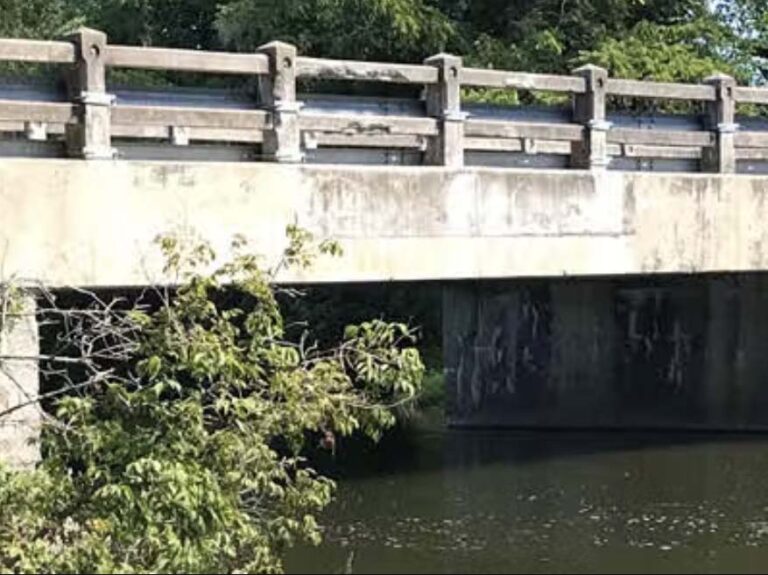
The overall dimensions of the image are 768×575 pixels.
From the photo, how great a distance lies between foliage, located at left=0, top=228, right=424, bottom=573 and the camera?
7855 mm

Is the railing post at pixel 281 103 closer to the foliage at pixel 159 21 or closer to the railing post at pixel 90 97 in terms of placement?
the railing post at pixel 90 97

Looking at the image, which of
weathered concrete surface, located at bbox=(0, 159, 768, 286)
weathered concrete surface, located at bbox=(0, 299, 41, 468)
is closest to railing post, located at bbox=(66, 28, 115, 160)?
weathered concrete surface, located at bbox=(0, 159, 768, 286)

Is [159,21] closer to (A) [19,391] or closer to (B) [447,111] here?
(B) [447,111]

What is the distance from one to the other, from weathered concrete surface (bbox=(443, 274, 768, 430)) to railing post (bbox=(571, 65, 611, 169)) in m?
5.29

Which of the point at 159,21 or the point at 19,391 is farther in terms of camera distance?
the point at 159,21

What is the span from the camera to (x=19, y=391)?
956 centimetres

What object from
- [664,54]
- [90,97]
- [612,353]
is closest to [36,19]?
[664,54]

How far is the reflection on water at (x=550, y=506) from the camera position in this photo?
10.4 metres

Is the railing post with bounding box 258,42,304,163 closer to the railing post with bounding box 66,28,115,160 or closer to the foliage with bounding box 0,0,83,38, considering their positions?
the railing post with bounding box 66,28,115,160

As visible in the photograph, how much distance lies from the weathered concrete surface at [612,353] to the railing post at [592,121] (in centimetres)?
529

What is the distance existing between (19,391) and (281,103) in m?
3.09

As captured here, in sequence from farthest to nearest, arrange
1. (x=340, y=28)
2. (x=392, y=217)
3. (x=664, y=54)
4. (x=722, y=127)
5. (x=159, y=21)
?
(x=159, y=21), (x=340, y=28), (x=664, y=54), (x=722, y=127), (x=392, y=217)

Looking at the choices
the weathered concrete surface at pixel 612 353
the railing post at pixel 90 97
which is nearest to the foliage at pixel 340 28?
the weathered concrete surface at pixel 612 353

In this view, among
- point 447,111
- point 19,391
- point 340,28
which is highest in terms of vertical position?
point 340,28
